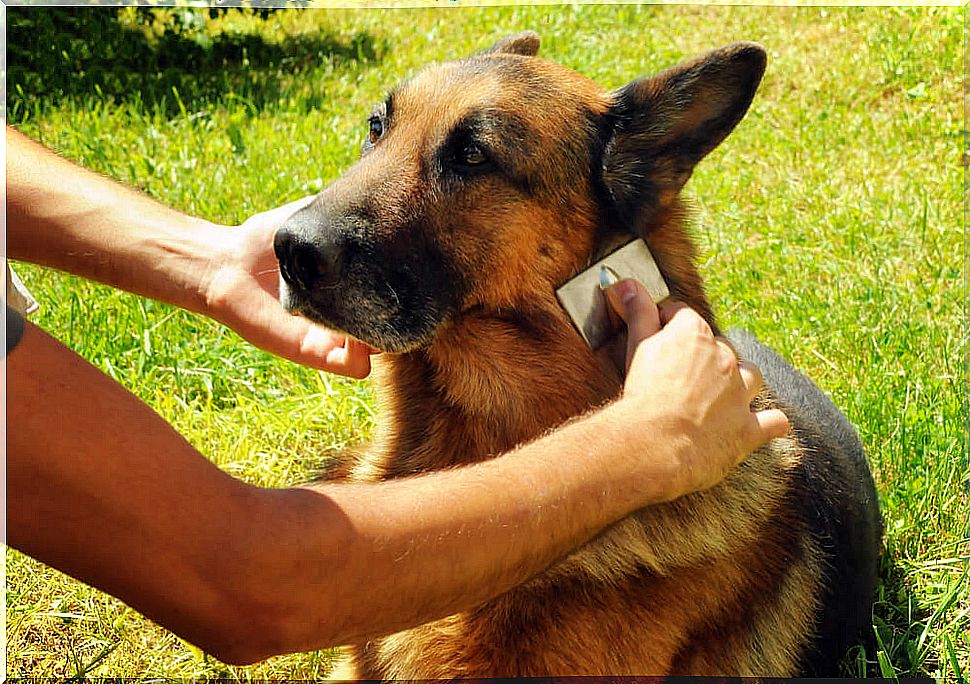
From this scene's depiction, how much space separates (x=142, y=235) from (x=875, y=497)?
241 cm

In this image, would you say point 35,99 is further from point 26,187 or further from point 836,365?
point 836,365

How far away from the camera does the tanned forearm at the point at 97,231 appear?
275 cm

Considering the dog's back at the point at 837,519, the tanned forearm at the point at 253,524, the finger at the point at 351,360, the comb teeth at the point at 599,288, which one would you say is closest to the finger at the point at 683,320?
the comb teeth at the point at 599,288

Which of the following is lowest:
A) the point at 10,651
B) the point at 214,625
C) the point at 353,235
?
the point at 10,651

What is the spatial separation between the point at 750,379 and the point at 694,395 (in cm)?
31

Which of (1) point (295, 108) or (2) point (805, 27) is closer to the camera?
(1) point (295, 108)

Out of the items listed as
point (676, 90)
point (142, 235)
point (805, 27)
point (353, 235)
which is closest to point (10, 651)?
point (142, 235)

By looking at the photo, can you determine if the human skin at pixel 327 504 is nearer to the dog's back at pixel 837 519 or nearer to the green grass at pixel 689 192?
the dog's back at pixel 837 519

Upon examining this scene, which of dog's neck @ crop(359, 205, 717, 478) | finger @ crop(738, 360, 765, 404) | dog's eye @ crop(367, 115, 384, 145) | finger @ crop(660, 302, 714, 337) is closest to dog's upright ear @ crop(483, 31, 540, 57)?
dog's eye @ crop(367, 115, 384, 145)

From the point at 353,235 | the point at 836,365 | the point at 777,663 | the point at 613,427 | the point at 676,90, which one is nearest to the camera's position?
the point at 613,427

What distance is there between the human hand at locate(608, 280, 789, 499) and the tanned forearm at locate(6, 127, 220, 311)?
1356mm

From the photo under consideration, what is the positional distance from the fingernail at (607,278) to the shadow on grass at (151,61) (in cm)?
474

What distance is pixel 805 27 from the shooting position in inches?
322

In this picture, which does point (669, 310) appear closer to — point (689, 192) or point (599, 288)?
point (599, 288)
